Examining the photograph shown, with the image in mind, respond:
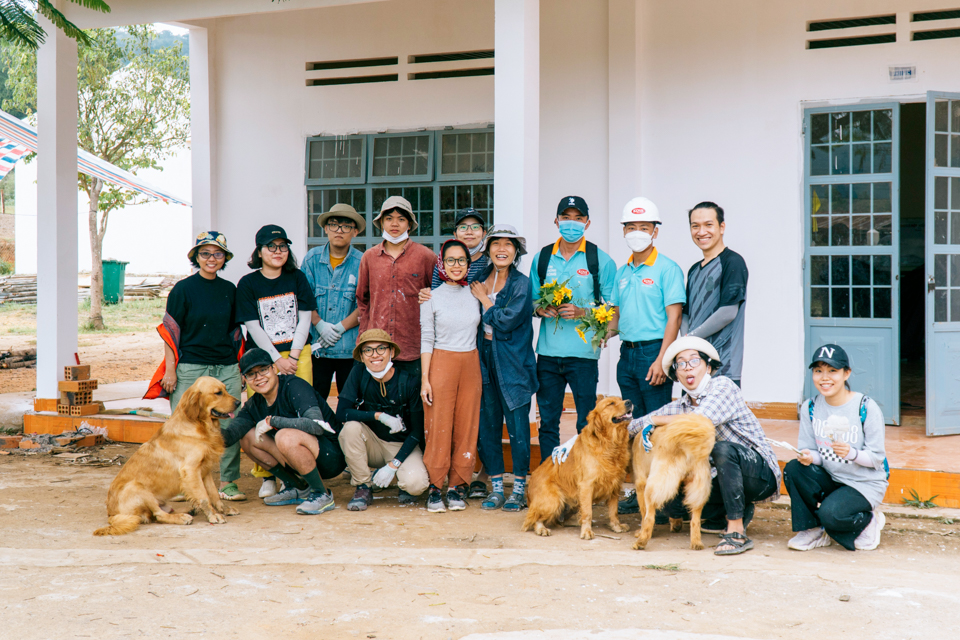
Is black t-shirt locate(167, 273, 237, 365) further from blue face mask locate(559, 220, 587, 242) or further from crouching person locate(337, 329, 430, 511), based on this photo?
blue face mask locate(559, 220, 587, 242)

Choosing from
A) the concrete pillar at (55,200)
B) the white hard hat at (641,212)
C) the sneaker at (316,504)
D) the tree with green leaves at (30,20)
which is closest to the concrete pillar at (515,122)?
the white hard hat at (641,212)

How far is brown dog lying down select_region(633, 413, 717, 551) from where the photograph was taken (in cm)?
422

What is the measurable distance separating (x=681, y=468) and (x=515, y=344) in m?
1.38

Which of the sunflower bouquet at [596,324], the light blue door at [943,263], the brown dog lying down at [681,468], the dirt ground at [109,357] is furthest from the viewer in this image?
the dirt ground at [109,357]

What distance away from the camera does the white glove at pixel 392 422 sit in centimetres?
521

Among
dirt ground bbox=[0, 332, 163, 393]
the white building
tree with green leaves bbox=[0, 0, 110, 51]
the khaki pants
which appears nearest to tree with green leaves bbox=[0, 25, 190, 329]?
dirt ground bbox=[0, 332, 163, 393]

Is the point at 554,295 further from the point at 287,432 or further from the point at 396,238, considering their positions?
the point at 287,432

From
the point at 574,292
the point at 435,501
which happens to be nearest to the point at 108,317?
the point at 435,501

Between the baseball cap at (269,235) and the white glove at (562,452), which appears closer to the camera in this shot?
the white glove at (562,452)

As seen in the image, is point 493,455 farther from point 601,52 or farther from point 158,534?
point 601,52

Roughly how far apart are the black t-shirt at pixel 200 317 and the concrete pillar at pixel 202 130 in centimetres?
360

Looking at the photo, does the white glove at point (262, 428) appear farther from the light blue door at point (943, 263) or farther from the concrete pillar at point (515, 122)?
the light blue door at point (943, 263)

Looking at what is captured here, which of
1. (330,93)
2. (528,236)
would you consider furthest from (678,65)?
(330,93)

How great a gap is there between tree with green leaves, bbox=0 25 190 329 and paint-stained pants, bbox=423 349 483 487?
13.9 meters
